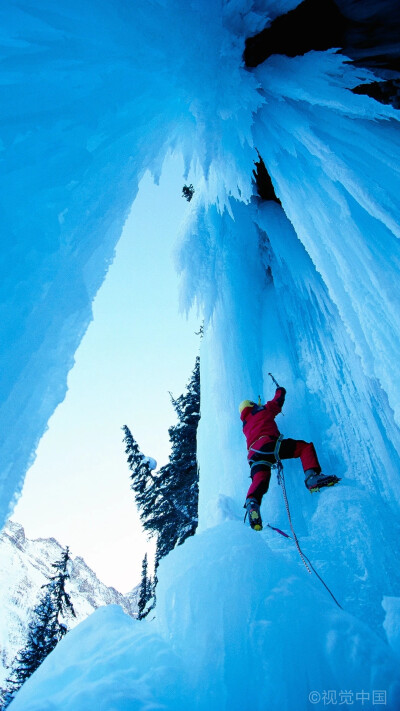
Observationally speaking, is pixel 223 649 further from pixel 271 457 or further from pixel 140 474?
pixel 140 474

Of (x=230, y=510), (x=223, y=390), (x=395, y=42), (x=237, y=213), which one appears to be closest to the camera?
(x=395, y=42)

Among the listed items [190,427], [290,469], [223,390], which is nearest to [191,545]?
[290,469]

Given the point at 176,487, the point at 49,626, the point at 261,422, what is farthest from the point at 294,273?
the point at 49,626

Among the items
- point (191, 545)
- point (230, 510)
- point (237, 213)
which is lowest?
point (191, 545)

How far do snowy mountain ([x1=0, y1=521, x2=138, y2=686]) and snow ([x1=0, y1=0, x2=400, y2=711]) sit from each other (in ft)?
203

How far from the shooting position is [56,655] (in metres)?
1.92

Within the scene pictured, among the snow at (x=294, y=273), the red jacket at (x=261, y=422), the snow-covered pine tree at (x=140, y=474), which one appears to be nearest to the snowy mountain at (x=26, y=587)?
→ the snow-covered pine tree at (x=140, y=474)

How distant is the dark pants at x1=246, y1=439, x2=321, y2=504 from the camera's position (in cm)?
341

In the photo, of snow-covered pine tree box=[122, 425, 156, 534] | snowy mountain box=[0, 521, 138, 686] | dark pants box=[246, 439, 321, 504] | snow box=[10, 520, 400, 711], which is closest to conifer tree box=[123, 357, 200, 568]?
snow-covered pine tree box=[122, 425, 156, 534]

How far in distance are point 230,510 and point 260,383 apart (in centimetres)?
183

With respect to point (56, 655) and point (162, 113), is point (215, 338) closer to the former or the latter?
point (162, 113)

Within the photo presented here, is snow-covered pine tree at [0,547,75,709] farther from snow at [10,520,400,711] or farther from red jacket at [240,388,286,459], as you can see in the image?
snow at [10,520,400,711]

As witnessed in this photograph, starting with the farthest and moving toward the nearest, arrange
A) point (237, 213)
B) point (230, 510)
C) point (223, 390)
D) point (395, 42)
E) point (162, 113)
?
point (237, 213) → point (223, 390) → point (230, 510) → point (162, 113) → point (395, 42)

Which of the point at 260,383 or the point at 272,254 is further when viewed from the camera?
the point at 272,254
